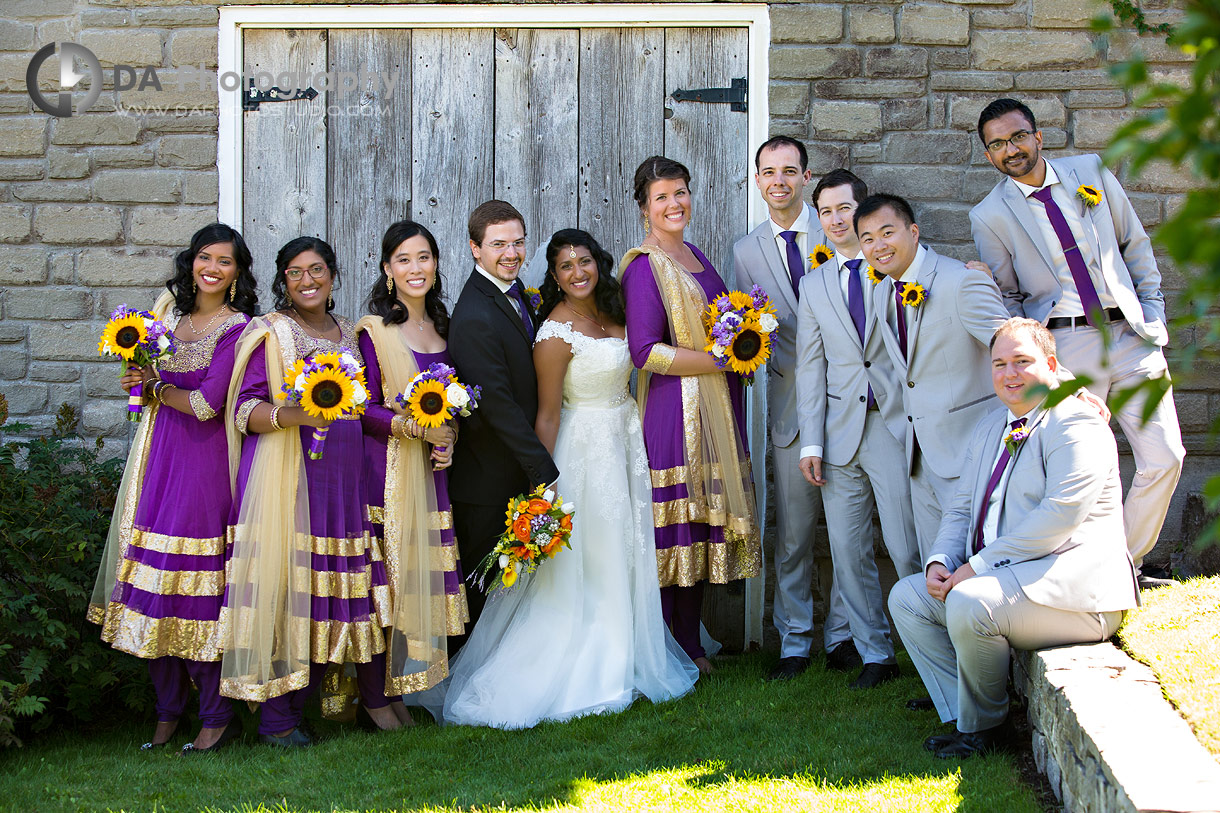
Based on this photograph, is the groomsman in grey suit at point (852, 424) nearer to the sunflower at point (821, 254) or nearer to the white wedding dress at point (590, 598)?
the sunflower at point (821, 254)

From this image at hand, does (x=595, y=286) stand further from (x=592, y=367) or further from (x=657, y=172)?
(x=657, y=172)

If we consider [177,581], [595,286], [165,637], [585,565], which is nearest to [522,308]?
[595,286]

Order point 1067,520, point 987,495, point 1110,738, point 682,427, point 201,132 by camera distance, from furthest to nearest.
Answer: point 201,132 → point 682,427 → point 987,495 → point 1067,520 → point 1110,738

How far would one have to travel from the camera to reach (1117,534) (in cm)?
329

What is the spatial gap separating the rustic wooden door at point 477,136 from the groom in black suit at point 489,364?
3.05 ft

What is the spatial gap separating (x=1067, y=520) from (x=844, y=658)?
1441mm

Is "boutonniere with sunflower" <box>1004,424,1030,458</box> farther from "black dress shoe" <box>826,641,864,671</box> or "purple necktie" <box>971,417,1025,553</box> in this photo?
"black dress shoe" <box>826,641,864,671</box>

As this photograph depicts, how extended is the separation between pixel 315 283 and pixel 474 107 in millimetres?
1534

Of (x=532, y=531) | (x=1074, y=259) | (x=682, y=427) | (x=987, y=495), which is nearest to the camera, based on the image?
(x=987, y=495)

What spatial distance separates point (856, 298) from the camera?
13.8ft

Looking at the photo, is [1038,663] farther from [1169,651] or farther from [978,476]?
[978,476]

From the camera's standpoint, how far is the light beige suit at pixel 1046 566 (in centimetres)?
321

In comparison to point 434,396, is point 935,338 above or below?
above

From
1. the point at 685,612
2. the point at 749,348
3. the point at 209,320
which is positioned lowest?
the point at 685,612
